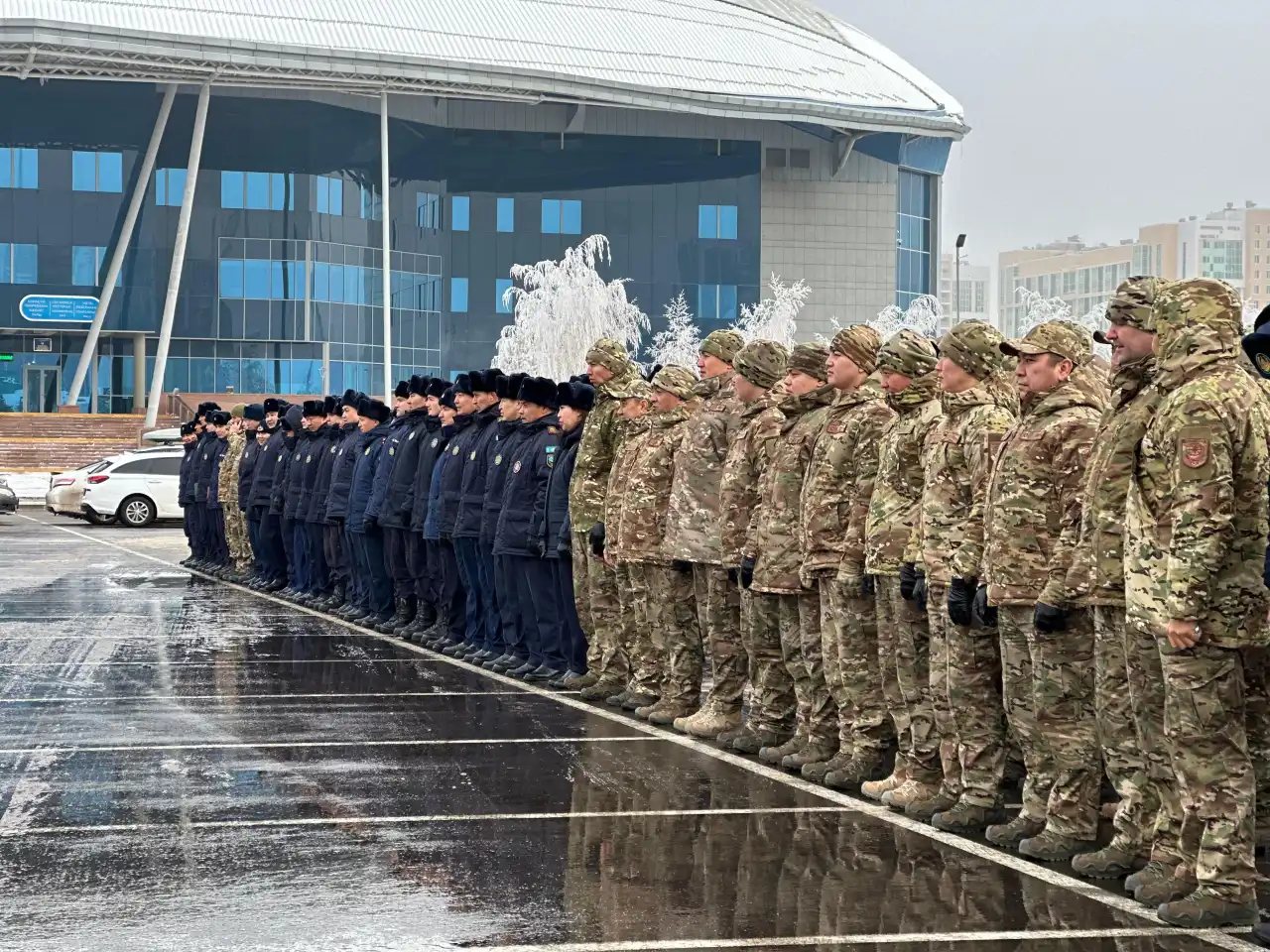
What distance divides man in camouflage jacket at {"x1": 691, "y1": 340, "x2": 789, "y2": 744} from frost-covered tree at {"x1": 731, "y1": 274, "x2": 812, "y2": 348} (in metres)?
67.8

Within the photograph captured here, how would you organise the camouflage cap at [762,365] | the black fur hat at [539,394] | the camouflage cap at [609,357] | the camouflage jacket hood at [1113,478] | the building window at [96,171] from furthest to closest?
the building window at [96,171] → the black fur hat at [539,394] → the camouflage cap at [609,357] → the camouflage cap at [762,365] → the camouflage jacket hood at [1113,478]

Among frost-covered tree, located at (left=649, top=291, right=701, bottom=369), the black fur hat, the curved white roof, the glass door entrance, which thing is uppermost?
the curved white roof

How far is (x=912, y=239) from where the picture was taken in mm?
85125

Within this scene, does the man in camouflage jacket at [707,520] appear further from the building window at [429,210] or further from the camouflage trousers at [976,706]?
the building window at [429,210]

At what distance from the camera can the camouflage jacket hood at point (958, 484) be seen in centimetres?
822

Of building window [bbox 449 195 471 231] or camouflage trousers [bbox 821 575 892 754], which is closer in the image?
camouflage trousers [bbox 821 575 892 754]

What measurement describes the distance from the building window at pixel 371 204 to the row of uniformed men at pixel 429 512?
48.9 m

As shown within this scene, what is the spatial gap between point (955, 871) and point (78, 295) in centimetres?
6582

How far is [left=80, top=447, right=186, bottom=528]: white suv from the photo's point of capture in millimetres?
36469

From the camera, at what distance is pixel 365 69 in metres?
62.4

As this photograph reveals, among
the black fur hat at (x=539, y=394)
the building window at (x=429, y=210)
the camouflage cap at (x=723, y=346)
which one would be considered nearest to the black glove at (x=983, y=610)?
the camouflage cap at (x=723, y=346)

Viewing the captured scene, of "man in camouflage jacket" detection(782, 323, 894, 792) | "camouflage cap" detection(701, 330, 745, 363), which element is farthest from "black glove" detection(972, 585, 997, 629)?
"camouflage cap" detection(701, 330, 745, 363)

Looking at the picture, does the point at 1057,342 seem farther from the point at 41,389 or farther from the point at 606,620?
the point at 41,389

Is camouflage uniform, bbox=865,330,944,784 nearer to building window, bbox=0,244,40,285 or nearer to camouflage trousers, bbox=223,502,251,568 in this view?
camouflage trousers, bbox=223,502,251,568
